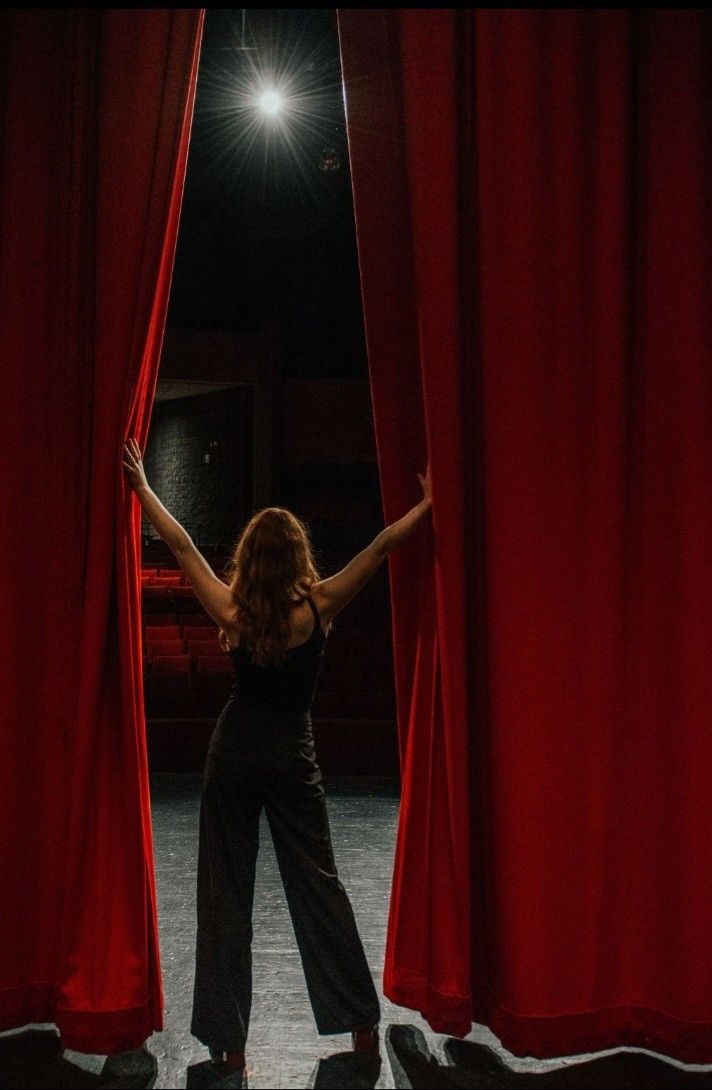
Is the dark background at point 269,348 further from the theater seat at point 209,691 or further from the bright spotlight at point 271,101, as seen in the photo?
the theater seat at point 209,691

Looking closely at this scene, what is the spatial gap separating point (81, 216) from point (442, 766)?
1510mm

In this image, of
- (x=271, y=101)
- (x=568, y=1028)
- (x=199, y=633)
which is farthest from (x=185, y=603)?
(x=568, y=1028)

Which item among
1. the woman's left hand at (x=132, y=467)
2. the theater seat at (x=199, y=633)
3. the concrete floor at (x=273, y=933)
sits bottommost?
the concrete floor at (x=273, y=933)

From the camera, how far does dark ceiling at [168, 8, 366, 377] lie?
4.55m

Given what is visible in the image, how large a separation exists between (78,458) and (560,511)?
1114 millimetres

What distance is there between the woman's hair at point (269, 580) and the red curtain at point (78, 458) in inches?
11.6

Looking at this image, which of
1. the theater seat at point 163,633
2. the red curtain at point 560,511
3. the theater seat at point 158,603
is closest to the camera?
the red curtain at point 560,511

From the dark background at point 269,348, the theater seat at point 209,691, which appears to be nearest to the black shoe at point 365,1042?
the theater seat at point 209,691

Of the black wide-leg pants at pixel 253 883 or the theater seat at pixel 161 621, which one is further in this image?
the theater seat at pixel 161 621

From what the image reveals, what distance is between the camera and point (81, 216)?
175 cm

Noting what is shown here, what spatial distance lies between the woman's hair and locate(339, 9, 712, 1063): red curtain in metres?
0.28

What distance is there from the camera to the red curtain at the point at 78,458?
5.40 feet

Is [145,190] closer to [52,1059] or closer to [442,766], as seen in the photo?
[442,766]

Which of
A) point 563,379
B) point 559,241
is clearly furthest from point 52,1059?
point 559,241
